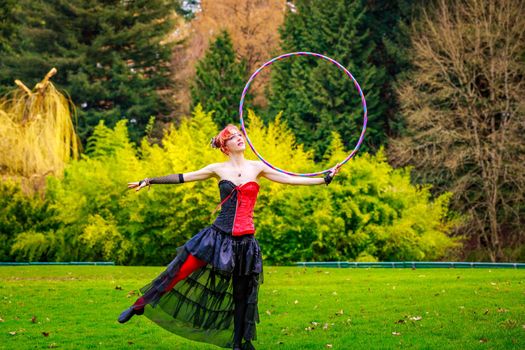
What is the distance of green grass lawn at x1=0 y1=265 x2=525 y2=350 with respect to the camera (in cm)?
891

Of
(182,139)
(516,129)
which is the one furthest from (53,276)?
(516,129)

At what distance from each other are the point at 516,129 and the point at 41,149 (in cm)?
1508

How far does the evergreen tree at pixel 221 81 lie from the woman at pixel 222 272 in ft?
98.8

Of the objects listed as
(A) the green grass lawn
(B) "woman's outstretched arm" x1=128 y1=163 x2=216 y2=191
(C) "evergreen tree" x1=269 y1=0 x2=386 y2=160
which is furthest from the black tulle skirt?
(C) "evergreen tree" x1=269 y1=0 x2=386 y2=160

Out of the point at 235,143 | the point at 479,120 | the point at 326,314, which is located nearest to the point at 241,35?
the point at 479,120

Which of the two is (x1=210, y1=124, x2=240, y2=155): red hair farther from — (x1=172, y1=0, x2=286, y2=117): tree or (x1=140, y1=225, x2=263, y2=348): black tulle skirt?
(x1=172, y1=0, x2=286, y2=117): tree

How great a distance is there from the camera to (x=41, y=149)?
2638 cm

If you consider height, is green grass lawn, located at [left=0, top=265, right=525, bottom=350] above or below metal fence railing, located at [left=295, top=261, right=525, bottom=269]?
below

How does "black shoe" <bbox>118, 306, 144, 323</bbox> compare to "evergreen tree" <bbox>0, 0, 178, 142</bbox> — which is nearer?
"black shoe" <bbox>118, 306, 144, 323</bbox>

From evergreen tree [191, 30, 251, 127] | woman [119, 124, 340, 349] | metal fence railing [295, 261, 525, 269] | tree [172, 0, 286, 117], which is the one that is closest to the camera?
woman [119, 124, 340, 349]

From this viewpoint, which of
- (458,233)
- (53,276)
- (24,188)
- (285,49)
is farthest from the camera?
(285,49)

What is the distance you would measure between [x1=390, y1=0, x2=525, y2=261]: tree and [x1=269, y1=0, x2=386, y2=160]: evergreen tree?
12.5ft

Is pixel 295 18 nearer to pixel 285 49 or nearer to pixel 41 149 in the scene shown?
pixel 285 49

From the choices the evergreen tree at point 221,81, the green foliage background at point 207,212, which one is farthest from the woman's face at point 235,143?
the evergreen tree at point 221,81
